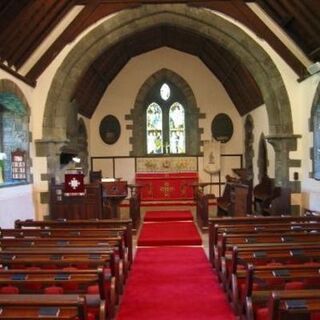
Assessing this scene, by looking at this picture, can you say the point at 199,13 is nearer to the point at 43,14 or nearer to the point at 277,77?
the point at 277,77

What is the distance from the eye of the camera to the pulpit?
9.07 meters

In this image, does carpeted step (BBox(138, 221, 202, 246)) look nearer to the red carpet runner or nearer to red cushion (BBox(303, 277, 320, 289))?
the red carpet runner

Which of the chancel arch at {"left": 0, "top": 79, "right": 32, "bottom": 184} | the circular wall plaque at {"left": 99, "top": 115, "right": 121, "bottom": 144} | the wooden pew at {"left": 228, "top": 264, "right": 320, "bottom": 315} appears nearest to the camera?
the wooden pew at {"left": 228, "top": 264, "right": 320, "bottom": 315}

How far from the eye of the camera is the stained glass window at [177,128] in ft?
46.4

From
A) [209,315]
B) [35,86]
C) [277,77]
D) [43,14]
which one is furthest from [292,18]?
[209,315]

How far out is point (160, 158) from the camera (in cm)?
1380

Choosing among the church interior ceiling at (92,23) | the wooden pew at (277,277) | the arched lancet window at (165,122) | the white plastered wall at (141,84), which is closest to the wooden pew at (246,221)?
the wooden pew at (277,277)

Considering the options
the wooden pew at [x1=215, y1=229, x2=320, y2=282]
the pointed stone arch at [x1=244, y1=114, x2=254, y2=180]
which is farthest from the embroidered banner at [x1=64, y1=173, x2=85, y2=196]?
the pointed stone arch at [x1=244, y1=114, x2=254, y2=180]

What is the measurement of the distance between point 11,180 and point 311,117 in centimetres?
550

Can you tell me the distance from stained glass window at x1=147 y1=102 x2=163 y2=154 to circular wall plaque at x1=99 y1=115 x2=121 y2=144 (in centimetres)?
98

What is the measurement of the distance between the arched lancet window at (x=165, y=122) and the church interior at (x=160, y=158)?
0.03 m

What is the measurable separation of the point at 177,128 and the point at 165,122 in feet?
1.36

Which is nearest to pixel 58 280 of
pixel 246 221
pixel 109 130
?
pixel 246 221

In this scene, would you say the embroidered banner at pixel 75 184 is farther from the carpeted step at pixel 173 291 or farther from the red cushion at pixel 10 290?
the red cushion at pixel 10 290
